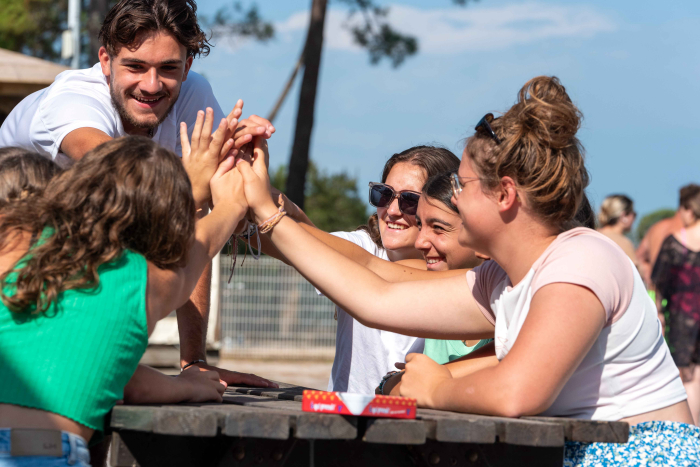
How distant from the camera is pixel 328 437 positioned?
182cm

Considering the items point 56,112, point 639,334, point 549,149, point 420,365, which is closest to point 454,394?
point 420,365

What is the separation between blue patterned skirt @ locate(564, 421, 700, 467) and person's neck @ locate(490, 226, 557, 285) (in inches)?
21.7

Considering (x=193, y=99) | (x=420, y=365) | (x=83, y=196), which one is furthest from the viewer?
(x=193, y=99)

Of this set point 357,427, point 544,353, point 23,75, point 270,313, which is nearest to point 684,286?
point 544,353

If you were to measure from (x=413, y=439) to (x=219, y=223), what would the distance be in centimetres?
114

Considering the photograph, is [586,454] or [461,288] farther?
[461,288]

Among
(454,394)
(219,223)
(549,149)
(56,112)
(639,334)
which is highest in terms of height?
(56,112)

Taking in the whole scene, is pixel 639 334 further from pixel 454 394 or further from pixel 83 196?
pixel 83 196

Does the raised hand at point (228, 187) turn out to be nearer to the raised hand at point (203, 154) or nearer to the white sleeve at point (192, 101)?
the raised hand at point (203, 154)

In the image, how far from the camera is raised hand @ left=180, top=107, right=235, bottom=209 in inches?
116

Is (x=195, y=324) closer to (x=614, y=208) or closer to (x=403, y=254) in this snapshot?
(x=403, y=254)

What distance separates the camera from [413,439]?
184 centimetres

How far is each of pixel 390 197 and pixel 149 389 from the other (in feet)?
6.36

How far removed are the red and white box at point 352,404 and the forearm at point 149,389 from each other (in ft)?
1.69
